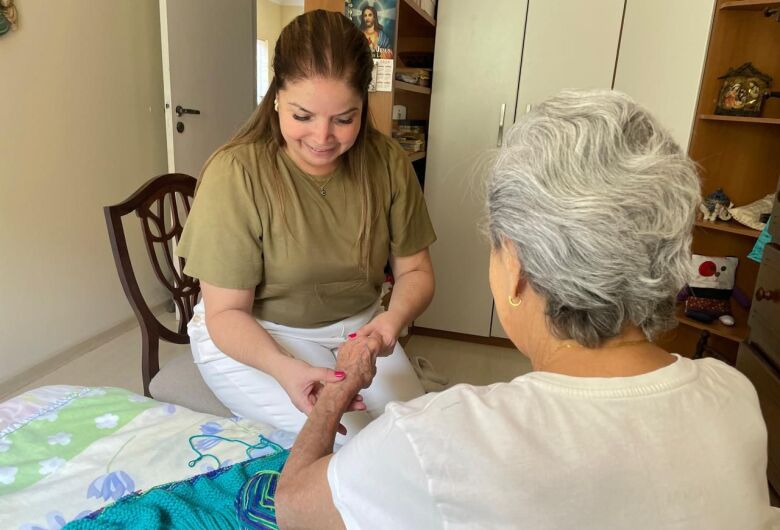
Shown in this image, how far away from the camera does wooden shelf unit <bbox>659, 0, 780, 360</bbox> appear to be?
87.5 inches

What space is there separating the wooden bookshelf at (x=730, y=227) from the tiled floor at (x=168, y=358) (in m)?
1.01

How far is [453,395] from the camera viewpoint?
1.94ft

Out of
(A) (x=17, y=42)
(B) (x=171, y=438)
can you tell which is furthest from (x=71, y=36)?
(B) (x=171, y=438)

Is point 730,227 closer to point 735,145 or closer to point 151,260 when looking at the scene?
point 735,145

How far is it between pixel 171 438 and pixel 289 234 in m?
0.49

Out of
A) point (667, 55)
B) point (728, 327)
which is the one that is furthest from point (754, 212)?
point (667, 55)

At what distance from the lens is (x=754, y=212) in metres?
2.23

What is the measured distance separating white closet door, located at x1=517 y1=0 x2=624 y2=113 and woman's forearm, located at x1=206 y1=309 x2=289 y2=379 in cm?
181

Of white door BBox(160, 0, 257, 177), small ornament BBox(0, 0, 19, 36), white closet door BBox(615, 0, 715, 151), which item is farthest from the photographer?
white door BBox(160, 0, 257, 177)

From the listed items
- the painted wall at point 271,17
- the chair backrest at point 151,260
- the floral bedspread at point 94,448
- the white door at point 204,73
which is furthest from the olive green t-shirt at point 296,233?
the painted wall at point 271,17

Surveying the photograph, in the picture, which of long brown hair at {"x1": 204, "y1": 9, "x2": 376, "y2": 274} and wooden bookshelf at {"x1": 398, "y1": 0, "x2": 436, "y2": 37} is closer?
long brown hair at {"x1": 204, "y1": 9, "x2": 376, "y2": 274}

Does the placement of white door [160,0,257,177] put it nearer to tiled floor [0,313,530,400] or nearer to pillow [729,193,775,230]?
tiled floor [0,313,530,400]

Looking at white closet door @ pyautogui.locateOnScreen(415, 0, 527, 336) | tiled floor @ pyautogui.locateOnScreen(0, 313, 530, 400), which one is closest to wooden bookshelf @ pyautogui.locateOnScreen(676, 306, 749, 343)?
tiled floor @ pyautogui.locateOnScreen(0, 313, 530, 400)

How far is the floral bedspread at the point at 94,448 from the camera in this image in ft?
2.97
